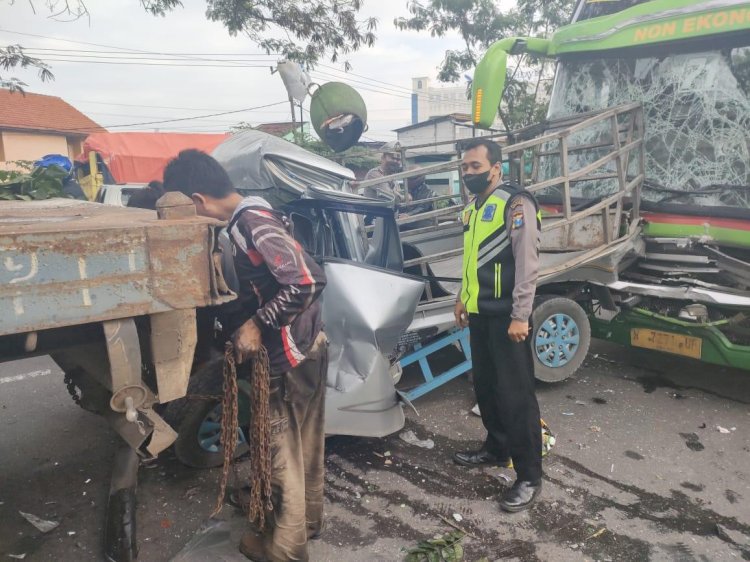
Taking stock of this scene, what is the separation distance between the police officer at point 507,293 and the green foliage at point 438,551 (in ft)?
1.43

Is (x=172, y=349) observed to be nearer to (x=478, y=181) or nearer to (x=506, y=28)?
(x=478, y=181)

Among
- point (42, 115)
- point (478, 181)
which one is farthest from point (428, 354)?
point (42, 115)

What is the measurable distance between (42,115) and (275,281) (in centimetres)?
3062

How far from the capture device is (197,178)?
2420mm

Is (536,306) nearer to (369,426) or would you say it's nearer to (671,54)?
(369,426)

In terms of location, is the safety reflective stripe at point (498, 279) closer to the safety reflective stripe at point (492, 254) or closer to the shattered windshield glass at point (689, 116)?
the safety reflective stripe at point (492, 254)

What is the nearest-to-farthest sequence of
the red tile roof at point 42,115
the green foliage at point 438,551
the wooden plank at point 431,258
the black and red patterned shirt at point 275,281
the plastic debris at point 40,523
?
the black and red patterned shirt at point 275,281 → the green foliage at point 438,551 → the plastic debris at point 40,523 → the wooden plank at point 431,258 → the red tile roof at point 42,115

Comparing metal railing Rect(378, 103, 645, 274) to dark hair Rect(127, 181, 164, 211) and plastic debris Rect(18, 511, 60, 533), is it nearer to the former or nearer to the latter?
dark hair Rect(127, 181, 164, 211)

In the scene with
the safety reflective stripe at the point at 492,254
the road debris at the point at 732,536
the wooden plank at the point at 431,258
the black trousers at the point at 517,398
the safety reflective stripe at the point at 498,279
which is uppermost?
the safety reflective stripe at the point at 492,254

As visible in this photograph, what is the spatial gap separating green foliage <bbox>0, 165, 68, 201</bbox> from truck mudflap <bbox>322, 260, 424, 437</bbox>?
1.89 m

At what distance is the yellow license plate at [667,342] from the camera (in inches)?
170

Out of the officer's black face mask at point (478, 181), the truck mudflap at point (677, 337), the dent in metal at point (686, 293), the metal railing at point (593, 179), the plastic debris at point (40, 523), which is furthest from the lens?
the metal railing at point (593, 179)

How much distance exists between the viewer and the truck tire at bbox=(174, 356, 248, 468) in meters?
3.11

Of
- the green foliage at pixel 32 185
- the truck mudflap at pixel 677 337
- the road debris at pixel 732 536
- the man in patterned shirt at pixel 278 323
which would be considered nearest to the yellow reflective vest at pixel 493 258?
the man in patterned shirt at pixel 278 323
